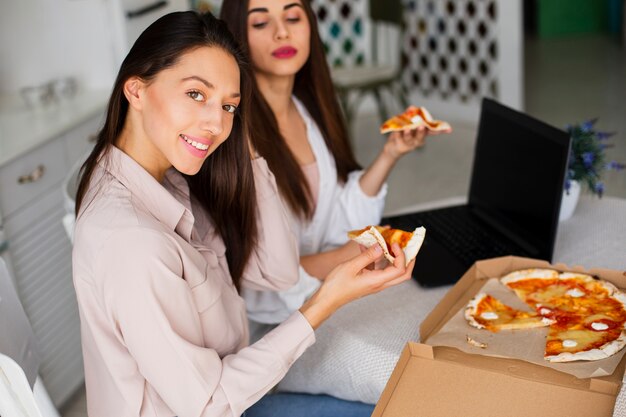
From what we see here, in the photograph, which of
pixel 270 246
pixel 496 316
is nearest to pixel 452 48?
pixel 270 246

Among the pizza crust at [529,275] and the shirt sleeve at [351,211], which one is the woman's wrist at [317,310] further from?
the shirt sleeve at [351,211]

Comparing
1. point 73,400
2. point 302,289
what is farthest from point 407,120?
point 73,400

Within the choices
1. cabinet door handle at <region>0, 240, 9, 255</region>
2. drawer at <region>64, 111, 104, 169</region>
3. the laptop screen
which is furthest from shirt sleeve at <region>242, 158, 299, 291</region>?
drawer at <region>64, 111, 104, 169</region>

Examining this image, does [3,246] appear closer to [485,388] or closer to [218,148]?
[218,148]

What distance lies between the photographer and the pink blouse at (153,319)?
3.86 feet

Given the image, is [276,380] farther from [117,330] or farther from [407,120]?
[407,120]

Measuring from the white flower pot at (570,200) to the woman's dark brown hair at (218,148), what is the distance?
653 millimetres

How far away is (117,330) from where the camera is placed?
121 centimetres

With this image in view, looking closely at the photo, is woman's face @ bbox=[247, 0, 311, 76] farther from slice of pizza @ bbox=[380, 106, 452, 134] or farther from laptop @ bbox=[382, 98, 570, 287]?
laptop @ bbox=[382, 98, 570, 287]

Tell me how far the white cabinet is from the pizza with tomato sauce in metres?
1.32

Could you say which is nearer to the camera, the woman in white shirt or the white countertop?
the woman in white shirt

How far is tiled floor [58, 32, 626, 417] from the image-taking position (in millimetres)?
3861

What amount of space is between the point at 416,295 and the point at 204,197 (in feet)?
1.39

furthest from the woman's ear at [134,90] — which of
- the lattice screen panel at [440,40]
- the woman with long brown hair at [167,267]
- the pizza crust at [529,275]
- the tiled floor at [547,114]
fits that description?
the lattice screen panel at [440,40]
